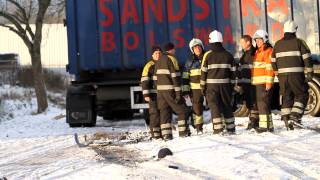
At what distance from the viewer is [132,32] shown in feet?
44.1

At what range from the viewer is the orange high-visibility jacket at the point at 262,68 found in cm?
962

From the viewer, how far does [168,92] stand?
984 cm

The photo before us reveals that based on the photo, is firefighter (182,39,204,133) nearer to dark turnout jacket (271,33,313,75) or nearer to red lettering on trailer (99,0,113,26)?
dark turnout jacket (271,33,313,75)

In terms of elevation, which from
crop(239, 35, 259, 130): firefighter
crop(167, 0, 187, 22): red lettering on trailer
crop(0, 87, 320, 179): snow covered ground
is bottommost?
crop(0, 87, 320, 179): snow covered ground

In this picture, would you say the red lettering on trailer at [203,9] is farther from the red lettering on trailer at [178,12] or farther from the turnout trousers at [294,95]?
the turnout trousers at [294,95]

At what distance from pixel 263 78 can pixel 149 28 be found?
438 centimetres

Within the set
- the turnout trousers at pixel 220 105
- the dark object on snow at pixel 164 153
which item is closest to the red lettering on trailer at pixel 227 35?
the turnout trousers at pixel 220 105

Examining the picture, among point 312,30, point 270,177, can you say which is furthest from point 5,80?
point 270,177

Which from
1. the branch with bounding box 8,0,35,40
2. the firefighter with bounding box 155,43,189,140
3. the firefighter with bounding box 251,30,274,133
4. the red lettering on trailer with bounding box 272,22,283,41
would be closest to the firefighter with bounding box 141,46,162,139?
the firefighter with bounding box 155,43,189,140

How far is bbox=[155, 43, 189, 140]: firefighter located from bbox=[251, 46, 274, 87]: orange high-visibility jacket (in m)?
1.31

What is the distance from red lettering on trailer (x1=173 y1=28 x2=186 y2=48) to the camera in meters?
13.3

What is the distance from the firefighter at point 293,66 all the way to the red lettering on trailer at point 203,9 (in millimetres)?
4045

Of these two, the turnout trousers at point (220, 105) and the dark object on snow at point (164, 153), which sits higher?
the turnout trousers at point (220, 105)

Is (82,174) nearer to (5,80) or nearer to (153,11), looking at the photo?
(153,11)
